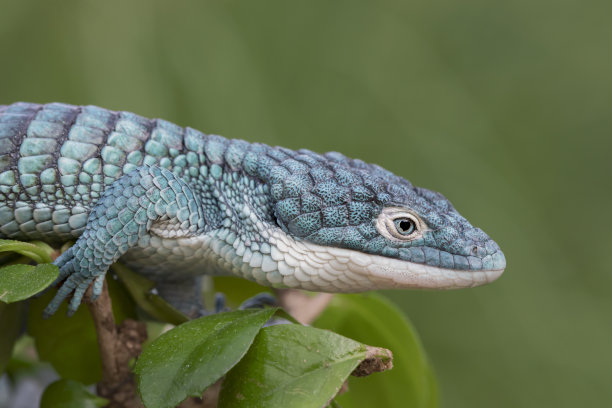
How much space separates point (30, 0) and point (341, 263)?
8.20 feet

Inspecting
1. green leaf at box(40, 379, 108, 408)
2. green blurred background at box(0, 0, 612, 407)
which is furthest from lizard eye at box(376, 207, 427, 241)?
green blurred background at box(0, 0, 612, 407)

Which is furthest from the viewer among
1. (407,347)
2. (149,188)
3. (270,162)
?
(407,347)

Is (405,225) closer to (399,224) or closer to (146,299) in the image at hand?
(399,224)

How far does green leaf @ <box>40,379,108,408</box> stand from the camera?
Result: 3.29 ft

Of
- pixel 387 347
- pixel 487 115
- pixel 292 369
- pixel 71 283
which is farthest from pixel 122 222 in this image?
pixel 487 115

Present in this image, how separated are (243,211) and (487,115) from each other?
97.7 inches

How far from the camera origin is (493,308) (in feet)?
11.3

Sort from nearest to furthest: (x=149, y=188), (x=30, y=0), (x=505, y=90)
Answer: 1. (x=149, y=188)
2. (x=30, y=0)
3. (x=505, y=90)

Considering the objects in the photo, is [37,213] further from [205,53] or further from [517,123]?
[517,123]

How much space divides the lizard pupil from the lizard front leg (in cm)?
35

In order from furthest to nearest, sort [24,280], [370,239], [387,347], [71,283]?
[387,347] < [370,239] < [71,283] < [24,280]

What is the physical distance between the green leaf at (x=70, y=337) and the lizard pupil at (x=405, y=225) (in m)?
0.48

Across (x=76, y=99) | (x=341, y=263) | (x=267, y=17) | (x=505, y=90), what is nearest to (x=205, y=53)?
(x=267, y=17)

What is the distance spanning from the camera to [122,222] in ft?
3.31
